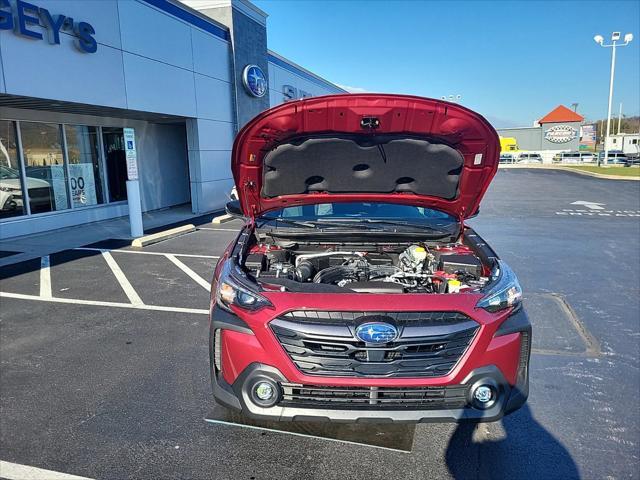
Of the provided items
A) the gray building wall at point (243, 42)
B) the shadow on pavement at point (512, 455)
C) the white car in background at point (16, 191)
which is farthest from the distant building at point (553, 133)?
the shadow on pavement at point (512, 455)

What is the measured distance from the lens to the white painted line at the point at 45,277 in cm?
570

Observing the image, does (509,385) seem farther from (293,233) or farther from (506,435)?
(293,233)

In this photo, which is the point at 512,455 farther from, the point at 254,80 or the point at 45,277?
the point at 254,80

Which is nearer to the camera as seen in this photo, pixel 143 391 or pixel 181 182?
pixel 143 391

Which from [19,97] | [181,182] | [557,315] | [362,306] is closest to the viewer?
[362,306]

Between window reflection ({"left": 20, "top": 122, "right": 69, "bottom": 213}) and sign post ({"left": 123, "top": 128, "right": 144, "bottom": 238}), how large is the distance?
2.52 metres

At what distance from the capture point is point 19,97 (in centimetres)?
791

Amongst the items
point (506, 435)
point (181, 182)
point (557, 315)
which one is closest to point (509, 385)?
point (506, 435)

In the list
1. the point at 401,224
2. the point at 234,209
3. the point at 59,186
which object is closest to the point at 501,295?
the point at 401,224

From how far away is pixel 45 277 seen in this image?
6.44 meters

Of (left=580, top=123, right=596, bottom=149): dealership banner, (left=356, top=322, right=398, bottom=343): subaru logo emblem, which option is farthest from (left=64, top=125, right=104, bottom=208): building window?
(left=580, top=123, right=596, bottom=149): dealership banner

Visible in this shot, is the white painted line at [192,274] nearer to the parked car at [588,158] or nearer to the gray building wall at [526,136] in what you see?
the parked car at [588,158]

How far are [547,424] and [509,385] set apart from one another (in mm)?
896

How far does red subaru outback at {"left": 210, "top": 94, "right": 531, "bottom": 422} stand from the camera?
7.36 ft
